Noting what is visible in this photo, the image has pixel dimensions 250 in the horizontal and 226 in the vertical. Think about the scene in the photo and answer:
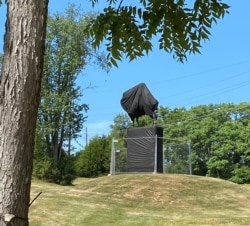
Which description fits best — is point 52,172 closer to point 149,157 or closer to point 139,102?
point 139,102

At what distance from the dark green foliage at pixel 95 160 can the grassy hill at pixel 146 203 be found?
54.8 feet

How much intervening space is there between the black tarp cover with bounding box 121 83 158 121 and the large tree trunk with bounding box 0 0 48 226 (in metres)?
19.0

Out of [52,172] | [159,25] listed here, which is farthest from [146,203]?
[52,172]

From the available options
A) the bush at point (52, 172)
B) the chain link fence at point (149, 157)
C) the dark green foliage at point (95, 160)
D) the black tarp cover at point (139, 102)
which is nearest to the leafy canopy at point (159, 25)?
the chain link fence at point (149, 157)

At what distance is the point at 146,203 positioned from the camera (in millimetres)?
14195

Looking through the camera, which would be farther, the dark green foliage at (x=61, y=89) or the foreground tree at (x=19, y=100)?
the dark green foliage at (x=61, y=89)

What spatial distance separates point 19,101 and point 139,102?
19349 millimetres

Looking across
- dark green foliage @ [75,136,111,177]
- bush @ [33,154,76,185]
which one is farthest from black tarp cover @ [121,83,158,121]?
dark green foliage @ [75,136,111,177]

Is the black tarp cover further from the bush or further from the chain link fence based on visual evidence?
the bush

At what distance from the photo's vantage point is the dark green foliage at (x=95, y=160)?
34344mm

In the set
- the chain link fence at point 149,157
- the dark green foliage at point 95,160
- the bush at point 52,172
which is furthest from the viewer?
the dark green foliage at point 95,160

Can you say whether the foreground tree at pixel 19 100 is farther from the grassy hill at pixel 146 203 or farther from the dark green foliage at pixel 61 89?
the dark green foliage at pixel 61 89

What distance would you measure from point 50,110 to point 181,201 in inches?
688

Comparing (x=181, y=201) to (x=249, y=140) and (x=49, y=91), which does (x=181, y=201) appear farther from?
(x=249, y=140)
